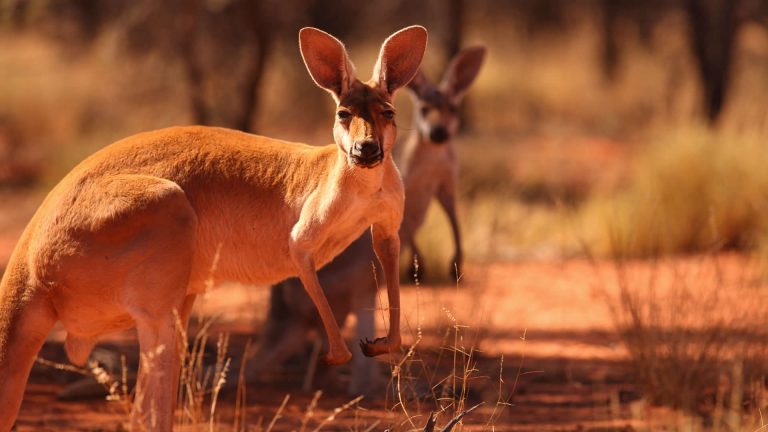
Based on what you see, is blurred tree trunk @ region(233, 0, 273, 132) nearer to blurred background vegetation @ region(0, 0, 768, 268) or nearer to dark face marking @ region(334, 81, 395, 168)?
blurred background vegetation @ region(0, 0, 768, 268)

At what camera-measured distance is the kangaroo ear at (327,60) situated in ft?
11.9

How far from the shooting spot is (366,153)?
11.0 feet

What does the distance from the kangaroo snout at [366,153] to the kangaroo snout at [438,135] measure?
3.78 meters

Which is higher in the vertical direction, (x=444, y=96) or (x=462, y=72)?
(x=462, y=72)

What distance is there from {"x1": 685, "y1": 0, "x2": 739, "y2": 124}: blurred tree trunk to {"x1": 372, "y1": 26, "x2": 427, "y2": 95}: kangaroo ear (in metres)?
11.0

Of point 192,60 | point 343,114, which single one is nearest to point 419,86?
point 343,114

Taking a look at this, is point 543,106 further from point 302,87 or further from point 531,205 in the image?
point 531,205

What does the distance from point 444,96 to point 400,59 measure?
3.66m

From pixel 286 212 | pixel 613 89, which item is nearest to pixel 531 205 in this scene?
pixel 286 212

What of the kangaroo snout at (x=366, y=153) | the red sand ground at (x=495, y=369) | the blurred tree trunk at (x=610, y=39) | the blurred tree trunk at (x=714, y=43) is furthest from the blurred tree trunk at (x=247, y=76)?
the blurred tree trunk at (x=610, y=39)

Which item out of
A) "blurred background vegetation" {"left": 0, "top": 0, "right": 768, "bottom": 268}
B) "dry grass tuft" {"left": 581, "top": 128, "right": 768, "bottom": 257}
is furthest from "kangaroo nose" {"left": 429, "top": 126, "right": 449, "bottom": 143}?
"dry grass tuft" {"left": 581, "top": 128, "right": 768, "bottom": 257}

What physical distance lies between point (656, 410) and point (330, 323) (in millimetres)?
2572

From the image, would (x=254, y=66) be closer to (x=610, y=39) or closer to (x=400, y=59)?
(x=400, y=59)

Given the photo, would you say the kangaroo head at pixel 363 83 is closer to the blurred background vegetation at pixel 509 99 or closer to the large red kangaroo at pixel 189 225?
the large red kangaroo at pixel 189 225
